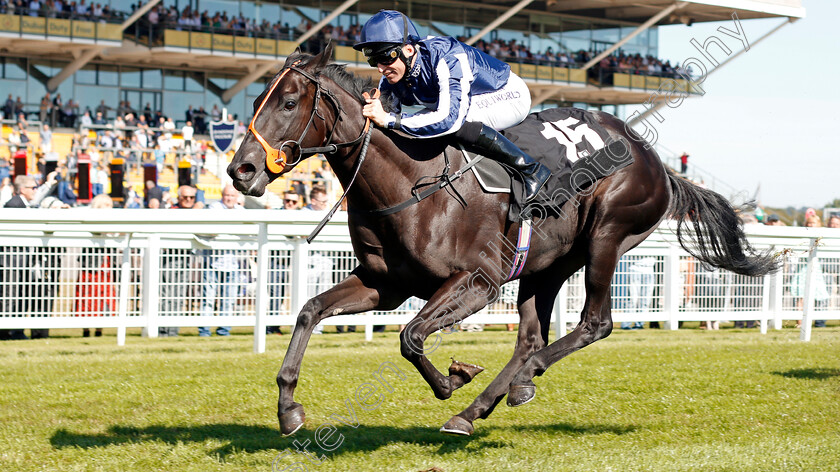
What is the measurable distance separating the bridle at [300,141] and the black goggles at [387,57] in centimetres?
25

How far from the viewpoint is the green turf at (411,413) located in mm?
3957

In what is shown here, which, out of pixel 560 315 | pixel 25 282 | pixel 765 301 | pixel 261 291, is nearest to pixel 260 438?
pixel 261 291

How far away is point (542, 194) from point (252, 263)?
13.3 feet

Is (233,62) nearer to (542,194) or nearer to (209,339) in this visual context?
(209,339)

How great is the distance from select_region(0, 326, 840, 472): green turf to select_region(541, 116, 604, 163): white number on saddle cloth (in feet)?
4.59

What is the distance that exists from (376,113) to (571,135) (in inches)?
48.5

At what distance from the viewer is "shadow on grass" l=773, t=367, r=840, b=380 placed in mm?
6254

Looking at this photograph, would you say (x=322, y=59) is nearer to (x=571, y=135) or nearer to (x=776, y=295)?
(x=571, y=135)

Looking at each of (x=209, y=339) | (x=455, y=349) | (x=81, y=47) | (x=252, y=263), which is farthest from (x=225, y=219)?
(x=81, y=47)

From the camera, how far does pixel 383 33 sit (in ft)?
12.9

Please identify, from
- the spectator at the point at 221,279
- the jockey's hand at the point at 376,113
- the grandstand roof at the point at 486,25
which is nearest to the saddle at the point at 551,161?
the jockey's hand at the point at 376,113

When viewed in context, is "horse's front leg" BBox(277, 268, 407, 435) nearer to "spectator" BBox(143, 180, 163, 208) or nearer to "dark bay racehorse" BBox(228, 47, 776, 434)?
"dark bay racehorse" BBox(228, 47, 776, 434)

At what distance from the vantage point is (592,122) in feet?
16.2

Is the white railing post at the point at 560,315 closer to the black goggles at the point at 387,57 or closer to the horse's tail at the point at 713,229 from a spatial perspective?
the horse's tail at the point at 713,229
